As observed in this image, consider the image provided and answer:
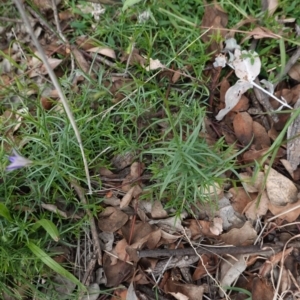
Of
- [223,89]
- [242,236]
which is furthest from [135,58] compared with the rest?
[242,236]

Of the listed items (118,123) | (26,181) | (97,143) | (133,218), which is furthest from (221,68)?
(26,181)

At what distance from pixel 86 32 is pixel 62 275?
3.49 ft

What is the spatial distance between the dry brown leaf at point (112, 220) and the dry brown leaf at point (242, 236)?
0.41 meters

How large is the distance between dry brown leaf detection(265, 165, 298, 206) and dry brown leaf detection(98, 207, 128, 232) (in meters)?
0.58

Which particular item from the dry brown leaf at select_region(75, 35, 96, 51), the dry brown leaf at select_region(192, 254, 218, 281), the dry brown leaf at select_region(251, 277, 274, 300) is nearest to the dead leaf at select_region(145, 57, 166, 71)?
the dry brown leaf at select_region(75, 35, 96, 51)

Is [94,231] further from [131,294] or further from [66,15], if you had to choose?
[66,15]

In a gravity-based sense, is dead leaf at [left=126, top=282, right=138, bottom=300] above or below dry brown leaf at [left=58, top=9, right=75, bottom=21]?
below

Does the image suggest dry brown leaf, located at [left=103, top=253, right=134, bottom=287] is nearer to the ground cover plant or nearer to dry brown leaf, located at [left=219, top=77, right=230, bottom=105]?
the ground cover plant

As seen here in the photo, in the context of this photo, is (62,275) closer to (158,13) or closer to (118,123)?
(118,123)

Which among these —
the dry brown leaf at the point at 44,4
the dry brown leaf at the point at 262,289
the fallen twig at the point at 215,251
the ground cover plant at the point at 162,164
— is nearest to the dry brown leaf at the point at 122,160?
the ground cover plant at the point at 162,164

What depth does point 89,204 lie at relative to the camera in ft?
5.54

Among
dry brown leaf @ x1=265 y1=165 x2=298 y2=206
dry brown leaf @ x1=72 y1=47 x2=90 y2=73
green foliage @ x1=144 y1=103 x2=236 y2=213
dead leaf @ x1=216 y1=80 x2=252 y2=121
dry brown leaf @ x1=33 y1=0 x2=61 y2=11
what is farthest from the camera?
dry brown leaf @ x1=33 y1=0 x2=61 y2=11

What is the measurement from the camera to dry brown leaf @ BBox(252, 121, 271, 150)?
1.73 metres

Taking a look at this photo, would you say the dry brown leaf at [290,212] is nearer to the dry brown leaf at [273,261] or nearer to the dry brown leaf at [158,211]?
the dry brown leaf at [273,261]
